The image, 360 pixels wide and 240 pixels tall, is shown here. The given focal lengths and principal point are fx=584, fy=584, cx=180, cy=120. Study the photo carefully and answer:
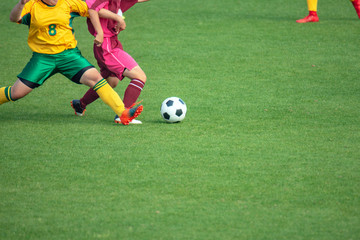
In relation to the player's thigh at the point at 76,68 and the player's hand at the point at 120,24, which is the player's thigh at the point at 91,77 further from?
the player's hand at the point at 120,24

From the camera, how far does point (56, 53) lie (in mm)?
6910

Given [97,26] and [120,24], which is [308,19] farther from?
[97,26]

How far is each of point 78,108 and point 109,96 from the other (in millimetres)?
816

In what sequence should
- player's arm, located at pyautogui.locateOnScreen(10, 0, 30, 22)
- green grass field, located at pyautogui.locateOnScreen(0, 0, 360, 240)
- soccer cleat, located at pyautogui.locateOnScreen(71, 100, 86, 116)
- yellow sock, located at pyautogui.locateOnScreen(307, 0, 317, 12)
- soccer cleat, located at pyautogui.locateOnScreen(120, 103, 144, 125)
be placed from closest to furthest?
green grass field, located at pyautogui.locateOnScreen(0, 0, 360, 240), player's arm, located at pyautogui.locateOnScreen(10, 0, 30, 22), soccer cleat, located at pyautogui.locateOnScreen(120, 103, 144, 125), soccer cleat, located at pyautogui.locateOnScreen(71, 100, 86, 116), yellow sock, located at pyautogui.locateOnScreen(307, 0, 317, 12)

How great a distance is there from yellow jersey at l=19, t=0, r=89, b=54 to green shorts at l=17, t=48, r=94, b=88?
71mm

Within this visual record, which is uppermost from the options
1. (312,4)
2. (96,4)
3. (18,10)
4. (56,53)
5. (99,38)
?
(18,10)

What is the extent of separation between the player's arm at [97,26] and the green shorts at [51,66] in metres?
0.34

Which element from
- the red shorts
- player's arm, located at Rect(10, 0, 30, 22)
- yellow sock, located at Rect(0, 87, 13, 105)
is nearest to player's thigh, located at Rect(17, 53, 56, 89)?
yellow sock, located at Rect(0, 87, 13, 105)

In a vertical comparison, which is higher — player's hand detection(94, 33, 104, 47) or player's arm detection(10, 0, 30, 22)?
player's arm detection(10, 0, 30, 22)

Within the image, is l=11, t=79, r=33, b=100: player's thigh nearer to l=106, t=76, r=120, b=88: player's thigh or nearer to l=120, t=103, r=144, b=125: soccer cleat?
l=106, t=76, r=120, b=88: player's thigh

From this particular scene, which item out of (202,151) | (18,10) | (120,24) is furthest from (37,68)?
(202,151)

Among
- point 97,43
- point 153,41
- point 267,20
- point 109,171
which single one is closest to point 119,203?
point 109,171

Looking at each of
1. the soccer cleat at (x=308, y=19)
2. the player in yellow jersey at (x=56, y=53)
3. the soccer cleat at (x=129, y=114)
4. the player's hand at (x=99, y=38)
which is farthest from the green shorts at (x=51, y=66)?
the soccer cleat at (x=308, y=19)

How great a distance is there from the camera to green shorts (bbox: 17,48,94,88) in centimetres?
690
